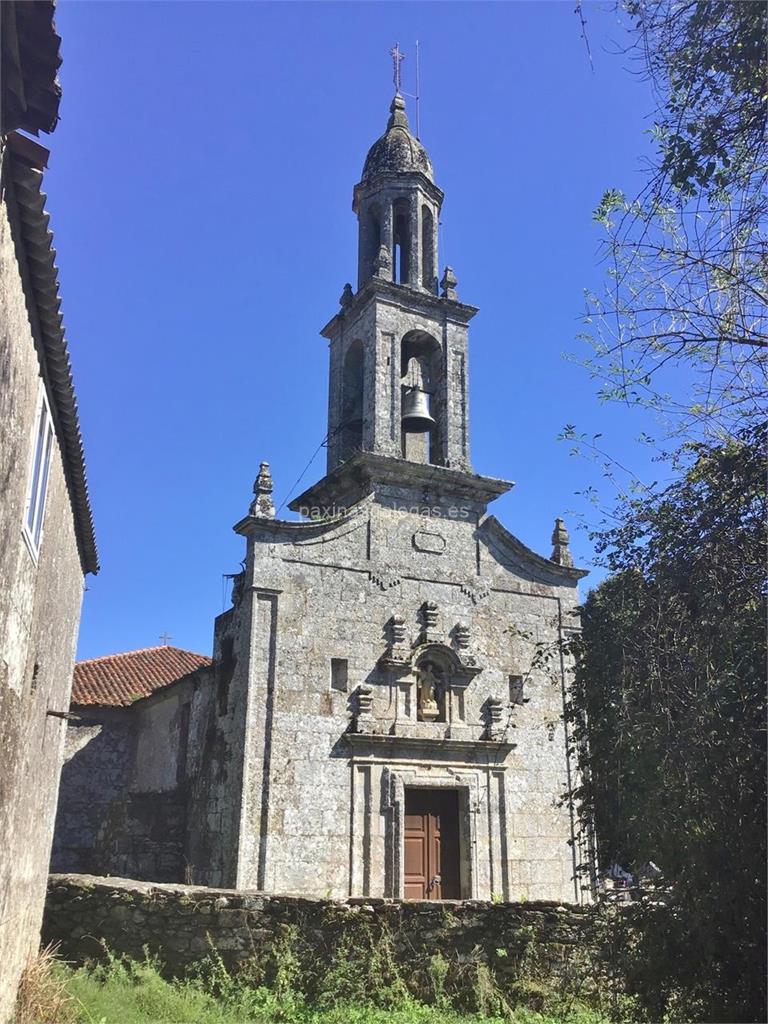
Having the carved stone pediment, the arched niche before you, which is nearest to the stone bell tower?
the arched niche

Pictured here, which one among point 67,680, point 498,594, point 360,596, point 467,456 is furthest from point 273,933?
point 467,456

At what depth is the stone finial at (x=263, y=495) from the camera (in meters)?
15.4

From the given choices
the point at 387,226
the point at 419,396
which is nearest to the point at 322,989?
the point at 419,396

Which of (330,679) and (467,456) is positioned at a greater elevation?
(467,456)

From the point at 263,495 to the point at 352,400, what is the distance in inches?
154

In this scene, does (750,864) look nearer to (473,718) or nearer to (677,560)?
(677,560)

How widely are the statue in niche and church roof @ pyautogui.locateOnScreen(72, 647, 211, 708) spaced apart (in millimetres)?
6747

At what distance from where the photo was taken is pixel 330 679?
49.3ft

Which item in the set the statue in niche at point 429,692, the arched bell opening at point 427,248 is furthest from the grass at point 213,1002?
the arched bell opening at point 427,248

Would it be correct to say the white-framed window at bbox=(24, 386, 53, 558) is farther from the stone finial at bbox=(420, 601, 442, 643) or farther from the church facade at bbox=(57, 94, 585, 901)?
the stone finial at bbox=(420, 601, 442, 643)

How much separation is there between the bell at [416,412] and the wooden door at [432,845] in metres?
6.99

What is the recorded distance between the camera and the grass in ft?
26.1

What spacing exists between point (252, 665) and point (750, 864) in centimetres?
969

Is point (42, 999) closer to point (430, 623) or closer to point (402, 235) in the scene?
point (430, 623)
